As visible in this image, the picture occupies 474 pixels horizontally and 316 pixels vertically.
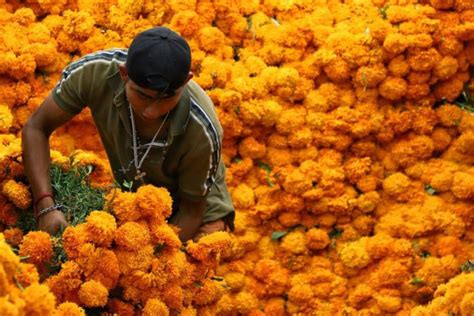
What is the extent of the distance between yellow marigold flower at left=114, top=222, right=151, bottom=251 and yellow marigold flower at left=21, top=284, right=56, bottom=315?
0.70m

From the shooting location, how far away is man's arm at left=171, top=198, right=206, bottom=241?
182 inches

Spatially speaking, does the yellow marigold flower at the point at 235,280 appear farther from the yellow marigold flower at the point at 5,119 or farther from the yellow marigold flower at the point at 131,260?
the yellow marigold flower at the point at 131,260

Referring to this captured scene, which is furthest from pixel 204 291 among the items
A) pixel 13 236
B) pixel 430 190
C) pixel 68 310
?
pixel 430 190

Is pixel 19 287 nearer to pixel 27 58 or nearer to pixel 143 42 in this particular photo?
pixel 143 42

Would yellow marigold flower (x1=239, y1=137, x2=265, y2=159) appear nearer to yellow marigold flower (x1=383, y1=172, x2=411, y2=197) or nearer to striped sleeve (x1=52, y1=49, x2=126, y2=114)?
yellow marigold flower (x1=383, y1=172, x2=411, y2=197)

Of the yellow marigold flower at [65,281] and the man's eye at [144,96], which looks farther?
the man's eye at [144,96]

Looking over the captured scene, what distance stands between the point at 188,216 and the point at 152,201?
1.81 feet

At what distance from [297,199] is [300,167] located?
0.18 meters

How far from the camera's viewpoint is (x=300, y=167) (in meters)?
6.05

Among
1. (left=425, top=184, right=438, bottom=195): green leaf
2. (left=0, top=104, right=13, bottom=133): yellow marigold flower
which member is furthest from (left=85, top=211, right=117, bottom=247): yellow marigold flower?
(left=425, top=184, right=438, bottom=195): green leaf

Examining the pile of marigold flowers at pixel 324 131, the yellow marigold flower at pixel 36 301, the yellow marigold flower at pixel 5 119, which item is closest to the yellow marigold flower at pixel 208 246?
the yellow marigold flower at pixel 36 301

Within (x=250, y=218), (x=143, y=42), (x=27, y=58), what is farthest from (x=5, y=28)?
(x=143, y=42)

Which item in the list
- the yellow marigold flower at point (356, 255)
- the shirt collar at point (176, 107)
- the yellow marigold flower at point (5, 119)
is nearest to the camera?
the shirt collar at point (176, 107)

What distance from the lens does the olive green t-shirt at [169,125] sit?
4.35 meters
